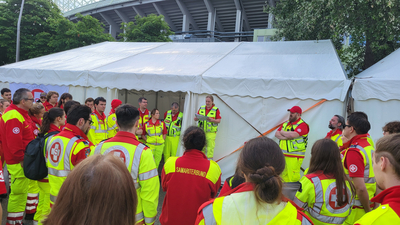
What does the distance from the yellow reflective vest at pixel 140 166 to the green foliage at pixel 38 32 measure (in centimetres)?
2029

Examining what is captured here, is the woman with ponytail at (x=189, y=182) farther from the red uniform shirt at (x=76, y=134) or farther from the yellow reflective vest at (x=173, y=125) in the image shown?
the yellow reflective vest at (x=173, y=125)

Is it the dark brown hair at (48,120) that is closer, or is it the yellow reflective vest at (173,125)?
the dark brown hair at (48,120)

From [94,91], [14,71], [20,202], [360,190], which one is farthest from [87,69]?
[360,190]

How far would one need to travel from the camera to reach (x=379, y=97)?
475 cm

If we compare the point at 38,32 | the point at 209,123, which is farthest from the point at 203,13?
the point at 209,123

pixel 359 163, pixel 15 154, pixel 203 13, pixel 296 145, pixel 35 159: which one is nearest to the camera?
pixel 359 163

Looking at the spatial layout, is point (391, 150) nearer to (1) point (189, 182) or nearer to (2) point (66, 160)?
(1) point (189, 182)

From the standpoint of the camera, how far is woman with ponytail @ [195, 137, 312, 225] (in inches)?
46.8

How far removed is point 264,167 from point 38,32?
989 inches

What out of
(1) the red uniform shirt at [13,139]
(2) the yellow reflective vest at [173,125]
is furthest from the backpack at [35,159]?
(2) the yellow reflective vest at [173,125]

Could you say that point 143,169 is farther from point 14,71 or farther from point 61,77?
point 14,71

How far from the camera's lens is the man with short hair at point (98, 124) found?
5250 mm

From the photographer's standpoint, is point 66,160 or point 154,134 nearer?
point 66,160

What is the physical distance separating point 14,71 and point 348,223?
9.20 m
